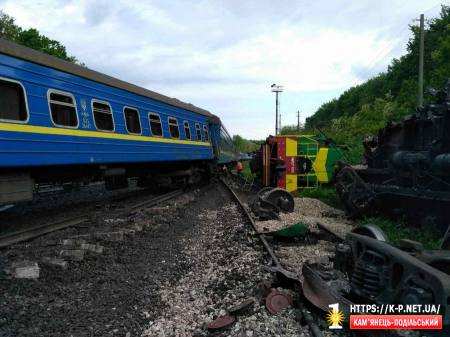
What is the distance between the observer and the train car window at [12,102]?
298 inches

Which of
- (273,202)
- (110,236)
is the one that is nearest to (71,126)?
(110,236)

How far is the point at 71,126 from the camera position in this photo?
933 centimetres

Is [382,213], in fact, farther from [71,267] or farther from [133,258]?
[71,267]

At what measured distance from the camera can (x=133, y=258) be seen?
6.68 m

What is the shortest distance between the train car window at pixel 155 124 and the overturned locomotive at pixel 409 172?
220 inches

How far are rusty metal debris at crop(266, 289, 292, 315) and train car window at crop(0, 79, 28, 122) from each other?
5426mm

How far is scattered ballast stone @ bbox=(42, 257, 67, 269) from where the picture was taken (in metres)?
5.75

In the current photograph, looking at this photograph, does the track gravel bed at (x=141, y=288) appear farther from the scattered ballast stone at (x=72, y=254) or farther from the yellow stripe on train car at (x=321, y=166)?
the yellow stripe on train car at (x=321, y=166)

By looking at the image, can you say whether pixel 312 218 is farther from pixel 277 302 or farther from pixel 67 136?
pixel 277 302

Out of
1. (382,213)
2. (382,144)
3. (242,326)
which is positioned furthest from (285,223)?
(242,326)

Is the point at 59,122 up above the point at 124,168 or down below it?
above

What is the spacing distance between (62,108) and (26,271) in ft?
15.1

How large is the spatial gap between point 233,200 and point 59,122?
22.3 ft

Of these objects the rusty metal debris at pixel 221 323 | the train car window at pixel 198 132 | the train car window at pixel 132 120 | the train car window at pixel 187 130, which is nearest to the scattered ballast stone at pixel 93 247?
the rusty metal debris at pixel 221 323
